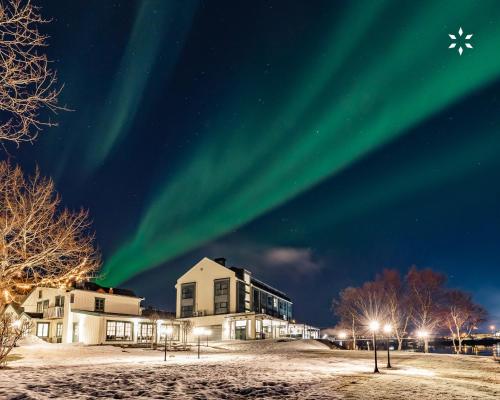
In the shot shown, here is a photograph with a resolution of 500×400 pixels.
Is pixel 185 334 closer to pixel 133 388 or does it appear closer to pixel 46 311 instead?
pixel 46 311

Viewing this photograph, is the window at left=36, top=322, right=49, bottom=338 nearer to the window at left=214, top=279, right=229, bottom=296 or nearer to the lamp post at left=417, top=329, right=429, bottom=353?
the window at left=214, top=279, right=229, bottom=296

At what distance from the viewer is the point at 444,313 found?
Result: 5012 cm

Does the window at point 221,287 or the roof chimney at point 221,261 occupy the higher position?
the roof chimney at point 221,261

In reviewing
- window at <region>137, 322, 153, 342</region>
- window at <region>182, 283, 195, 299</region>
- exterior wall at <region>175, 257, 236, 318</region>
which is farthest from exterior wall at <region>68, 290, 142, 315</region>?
exterior wall at <region>175, 257, 236, 318</region>

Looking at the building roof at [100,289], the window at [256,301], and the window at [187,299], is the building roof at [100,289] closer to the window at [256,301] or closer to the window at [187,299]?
the window at [187,299]

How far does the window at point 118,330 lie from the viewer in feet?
158

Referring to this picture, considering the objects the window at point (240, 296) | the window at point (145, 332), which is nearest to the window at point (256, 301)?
the window at point (240, 296)

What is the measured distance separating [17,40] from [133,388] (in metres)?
9.96

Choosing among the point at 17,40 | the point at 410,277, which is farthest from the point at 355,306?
the point at 17,40

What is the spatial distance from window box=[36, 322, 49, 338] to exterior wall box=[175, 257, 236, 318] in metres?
17.2

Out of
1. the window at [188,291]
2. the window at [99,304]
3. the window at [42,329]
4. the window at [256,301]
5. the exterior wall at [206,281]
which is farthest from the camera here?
the window at [256,301]

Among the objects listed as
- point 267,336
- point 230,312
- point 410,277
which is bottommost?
point 267,336

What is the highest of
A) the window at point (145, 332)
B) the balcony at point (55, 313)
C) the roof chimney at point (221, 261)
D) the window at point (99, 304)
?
the roof chimney at point (221, 261)

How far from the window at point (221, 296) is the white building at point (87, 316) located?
6.75m
